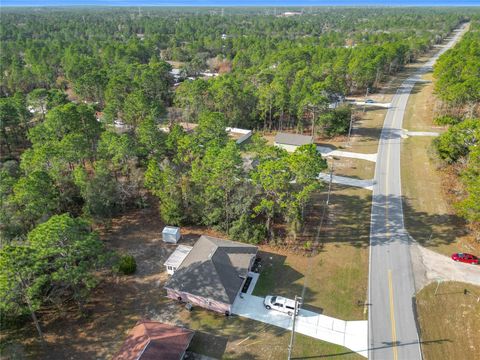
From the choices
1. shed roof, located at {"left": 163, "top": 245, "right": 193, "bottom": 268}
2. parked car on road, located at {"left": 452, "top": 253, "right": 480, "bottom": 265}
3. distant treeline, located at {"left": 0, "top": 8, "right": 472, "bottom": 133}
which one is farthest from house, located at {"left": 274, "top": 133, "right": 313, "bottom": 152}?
shed roof, located at {"left": 163, "top": 245, "right": 193, "bottom": 268}

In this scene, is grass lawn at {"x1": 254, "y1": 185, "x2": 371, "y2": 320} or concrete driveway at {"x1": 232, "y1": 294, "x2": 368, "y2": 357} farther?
grass lawn at {"x1": 254, "y1": 185, "x2": 371, "y2": 320}

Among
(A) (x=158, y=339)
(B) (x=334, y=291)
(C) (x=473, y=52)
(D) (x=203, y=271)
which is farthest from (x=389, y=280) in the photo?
(C) (x=473, y=52)

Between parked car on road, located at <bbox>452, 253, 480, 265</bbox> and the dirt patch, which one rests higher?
parked car on road, located at <bbox>452, 253, 480, 265</bbox>

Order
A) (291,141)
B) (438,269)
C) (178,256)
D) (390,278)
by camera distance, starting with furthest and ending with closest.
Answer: (291,141) < (438,269) < (178,256) < (390,278)

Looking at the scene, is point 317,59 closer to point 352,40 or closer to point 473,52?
point 473,52

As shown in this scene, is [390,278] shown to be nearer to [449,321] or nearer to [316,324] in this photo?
[449,321]

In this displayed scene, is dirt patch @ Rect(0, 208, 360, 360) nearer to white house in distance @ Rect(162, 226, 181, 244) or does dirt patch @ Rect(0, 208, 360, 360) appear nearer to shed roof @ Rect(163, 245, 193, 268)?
shed roof @ Rect(163, 245, 193, 268)

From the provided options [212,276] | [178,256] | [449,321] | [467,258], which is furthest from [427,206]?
[178,256]
